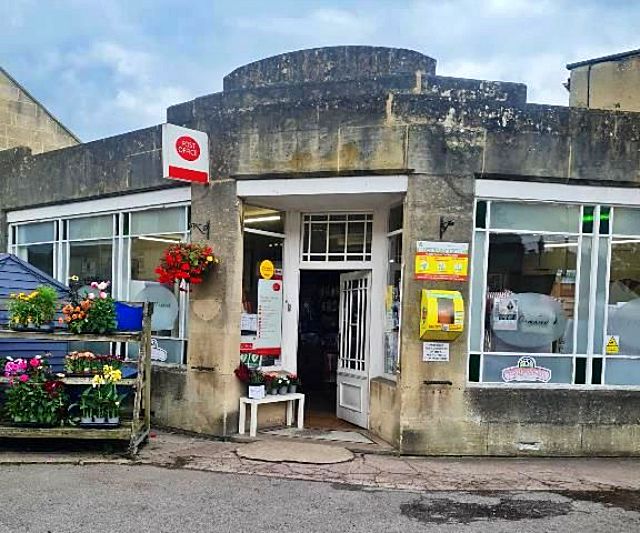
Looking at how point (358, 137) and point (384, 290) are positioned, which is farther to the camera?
point (384, 290)

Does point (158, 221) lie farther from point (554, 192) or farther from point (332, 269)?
point (554, 192)

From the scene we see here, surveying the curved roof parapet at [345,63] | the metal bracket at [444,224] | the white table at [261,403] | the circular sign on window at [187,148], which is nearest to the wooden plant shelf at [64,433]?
the white table at [261,403]

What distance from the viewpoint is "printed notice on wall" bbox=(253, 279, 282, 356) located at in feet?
28.8

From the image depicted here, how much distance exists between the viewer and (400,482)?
6.50 m

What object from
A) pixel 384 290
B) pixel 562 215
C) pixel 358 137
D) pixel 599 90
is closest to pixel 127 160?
pixel 358 137

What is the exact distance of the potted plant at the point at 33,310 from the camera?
23.1ft

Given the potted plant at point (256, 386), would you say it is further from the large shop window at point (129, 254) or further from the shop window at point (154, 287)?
the shop window at point (154, 287)

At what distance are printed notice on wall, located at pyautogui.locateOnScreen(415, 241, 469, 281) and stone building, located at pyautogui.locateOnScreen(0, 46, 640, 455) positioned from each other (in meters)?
0.02

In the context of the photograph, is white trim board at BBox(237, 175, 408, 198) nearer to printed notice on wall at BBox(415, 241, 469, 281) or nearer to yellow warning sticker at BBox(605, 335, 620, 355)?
printed notice on wall at BBox(415, 241, 469, 281)

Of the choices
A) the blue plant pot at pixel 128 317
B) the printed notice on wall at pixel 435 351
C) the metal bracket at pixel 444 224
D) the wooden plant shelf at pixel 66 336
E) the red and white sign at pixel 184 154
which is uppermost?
the red and white sign at pixel 184 154

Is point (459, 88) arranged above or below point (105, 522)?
above

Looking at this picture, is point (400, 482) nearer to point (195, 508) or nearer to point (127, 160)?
point (195, 508)

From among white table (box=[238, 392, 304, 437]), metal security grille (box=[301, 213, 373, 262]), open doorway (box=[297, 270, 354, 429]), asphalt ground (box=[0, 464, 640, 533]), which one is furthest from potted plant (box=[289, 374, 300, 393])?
open doorway (box=[297, 270, 354, 429])

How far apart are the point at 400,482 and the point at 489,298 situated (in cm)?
265
